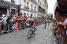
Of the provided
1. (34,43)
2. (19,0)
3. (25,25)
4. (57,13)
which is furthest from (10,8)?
(57,13)

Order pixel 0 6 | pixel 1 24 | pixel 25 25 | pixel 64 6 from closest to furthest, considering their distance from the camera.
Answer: pixel 64 6, pixel 1 24, pixel 0 6, pixel 25 25

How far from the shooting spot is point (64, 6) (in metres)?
2.91

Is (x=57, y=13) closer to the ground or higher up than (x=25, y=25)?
higher up

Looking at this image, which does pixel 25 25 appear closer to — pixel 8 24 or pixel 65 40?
pixel 8 24

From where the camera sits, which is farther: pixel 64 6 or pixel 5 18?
pixel 5 18

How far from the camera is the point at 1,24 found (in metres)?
18.7

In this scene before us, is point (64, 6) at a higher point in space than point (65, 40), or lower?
higher

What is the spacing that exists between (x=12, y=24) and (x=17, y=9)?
1246 cm

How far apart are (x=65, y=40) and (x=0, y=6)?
21.8m

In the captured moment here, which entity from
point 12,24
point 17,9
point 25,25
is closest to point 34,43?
point 12,24

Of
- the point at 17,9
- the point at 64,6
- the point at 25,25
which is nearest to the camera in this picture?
the point at 64,6

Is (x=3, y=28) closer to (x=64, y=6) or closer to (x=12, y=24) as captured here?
(x=12, y=24)

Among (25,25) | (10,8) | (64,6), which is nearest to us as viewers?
(64,6)

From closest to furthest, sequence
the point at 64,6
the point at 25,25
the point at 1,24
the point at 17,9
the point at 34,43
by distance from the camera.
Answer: the point at 64,6, the point at 34,43, the point at 1,24, the point at 25,25, the point at 17,9
